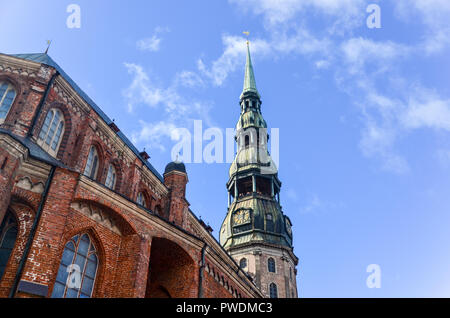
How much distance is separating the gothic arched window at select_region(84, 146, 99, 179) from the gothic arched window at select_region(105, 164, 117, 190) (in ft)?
2.39

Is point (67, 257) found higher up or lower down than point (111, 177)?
lower down

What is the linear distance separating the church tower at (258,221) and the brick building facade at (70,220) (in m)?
18.3

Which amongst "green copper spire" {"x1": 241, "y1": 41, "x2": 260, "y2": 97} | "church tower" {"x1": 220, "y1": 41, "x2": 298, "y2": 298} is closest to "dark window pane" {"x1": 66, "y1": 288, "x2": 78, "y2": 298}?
"church tower" {"x1": 220, "y1": 41, "x2": 298, "y2": 298}

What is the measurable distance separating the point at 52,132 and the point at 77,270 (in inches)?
282

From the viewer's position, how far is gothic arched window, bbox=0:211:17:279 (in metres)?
11.4

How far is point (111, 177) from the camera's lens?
19953 millimetres

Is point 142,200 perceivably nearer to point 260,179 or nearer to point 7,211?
point 7,211

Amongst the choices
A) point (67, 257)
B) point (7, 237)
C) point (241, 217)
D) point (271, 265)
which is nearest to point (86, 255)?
point (67, 257)

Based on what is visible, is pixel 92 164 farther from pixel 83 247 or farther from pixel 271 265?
pixel 271 265

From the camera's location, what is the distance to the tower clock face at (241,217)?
40.4 meters

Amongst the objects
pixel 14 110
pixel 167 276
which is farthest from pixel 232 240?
pixel 14 110

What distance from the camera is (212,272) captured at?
16578 millimetres
